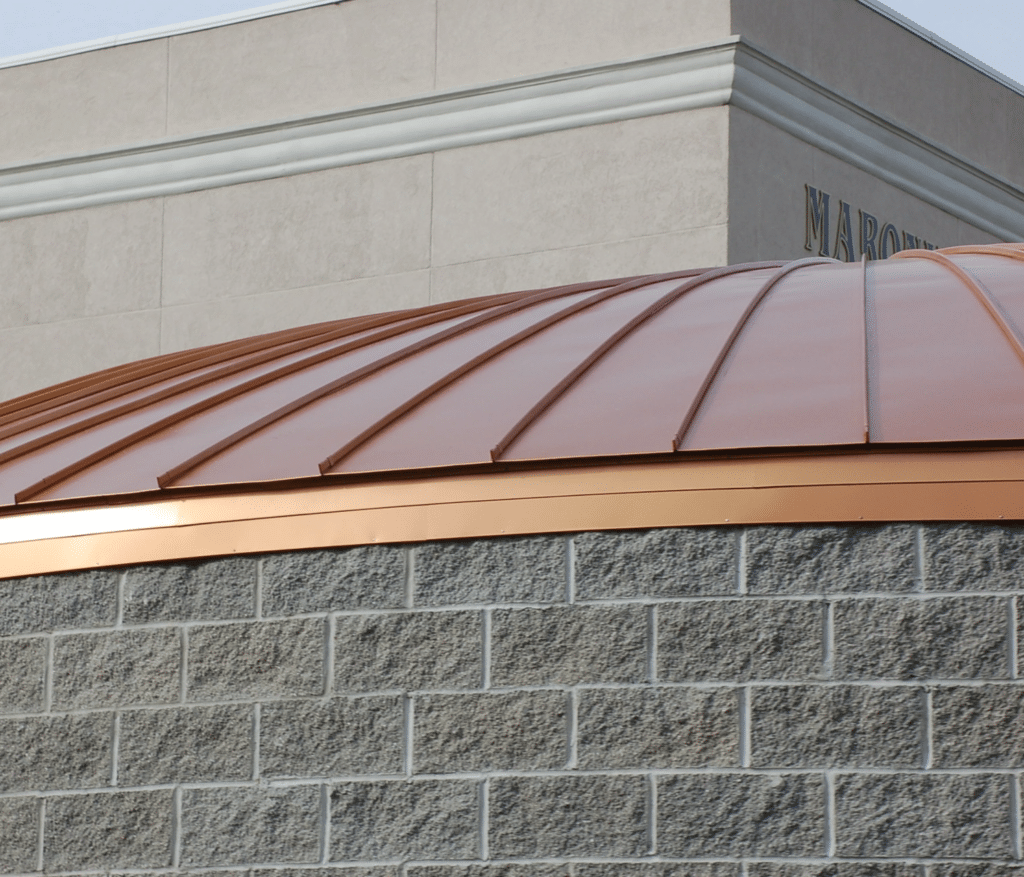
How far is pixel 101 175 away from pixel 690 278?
1413 cm

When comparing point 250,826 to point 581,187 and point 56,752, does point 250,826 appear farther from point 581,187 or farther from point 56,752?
point 581,187

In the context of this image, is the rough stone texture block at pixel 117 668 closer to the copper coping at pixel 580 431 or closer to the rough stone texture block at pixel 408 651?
the copper coping at pixel 580 431

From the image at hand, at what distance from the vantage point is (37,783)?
7430 mm

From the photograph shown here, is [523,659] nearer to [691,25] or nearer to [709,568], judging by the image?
[709,568]

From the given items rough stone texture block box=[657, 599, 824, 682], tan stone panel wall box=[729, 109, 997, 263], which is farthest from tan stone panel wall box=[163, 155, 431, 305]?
rough stone texture block box=[657, 599, 824, 682]

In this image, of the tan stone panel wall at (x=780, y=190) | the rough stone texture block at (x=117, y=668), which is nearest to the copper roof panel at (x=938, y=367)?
the rough stone texture block at (x=117, y=668)

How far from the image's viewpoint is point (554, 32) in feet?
63.3

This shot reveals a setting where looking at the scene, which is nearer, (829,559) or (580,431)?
(829,559)

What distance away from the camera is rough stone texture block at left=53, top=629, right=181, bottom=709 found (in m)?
7.23

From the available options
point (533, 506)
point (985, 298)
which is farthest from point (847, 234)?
point (533, 506)

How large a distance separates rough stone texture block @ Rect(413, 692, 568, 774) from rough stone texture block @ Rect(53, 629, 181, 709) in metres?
1.14

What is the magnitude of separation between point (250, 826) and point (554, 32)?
13.8 meters

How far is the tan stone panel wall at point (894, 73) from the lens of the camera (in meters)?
19.2

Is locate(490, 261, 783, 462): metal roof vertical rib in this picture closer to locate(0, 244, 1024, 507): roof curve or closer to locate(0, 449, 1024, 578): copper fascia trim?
locate(0, 244, 1024, 507): roof curve
